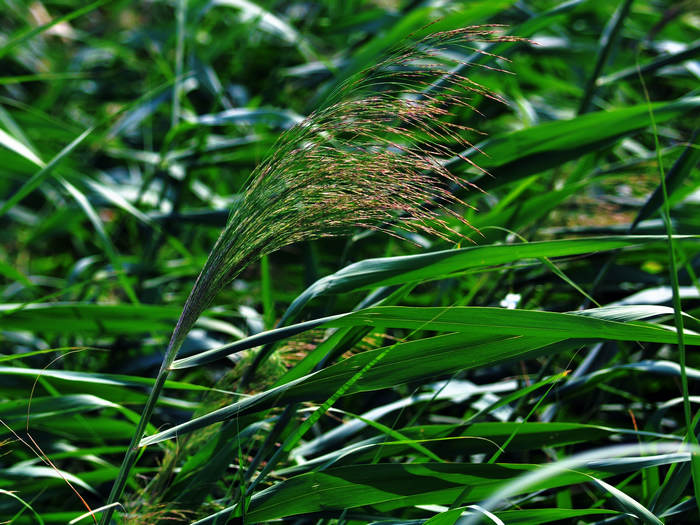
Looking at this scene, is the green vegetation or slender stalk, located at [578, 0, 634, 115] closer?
the green vegetation

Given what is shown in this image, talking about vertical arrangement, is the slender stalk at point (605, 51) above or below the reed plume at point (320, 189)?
above

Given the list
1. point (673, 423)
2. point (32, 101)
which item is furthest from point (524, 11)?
point (32, 101)

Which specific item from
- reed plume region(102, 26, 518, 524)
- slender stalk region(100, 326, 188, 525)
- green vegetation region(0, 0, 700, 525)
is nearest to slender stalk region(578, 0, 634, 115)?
green vegetation region(0, 0, 700, 525)

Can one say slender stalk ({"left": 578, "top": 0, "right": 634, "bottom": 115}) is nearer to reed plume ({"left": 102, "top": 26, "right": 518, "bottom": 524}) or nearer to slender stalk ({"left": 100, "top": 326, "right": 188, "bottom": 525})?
reed plume ({"left": 102, "top": 26, "right": 518, "bottom": 524})

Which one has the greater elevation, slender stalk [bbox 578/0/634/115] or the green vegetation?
slender stalk [bbox 578/0/634/115]

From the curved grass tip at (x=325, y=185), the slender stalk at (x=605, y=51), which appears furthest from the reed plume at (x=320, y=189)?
the slender stalk at (x=605, y=51)

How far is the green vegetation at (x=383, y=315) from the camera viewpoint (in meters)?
0.69

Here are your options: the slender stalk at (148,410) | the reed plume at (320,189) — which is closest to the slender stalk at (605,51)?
the reed plume at (320,189)

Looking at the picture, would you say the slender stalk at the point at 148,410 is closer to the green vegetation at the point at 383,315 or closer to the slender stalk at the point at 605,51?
the green vegetation at the point at 383,315

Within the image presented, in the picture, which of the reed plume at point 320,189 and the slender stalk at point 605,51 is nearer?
the reed plume at point 320,189

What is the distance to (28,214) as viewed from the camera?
2131 mm

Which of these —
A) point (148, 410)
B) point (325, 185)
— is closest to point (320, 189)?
point (325, 185)

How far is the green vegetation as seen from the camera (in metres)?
0.69

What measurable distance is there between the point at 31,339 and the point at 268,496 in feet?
3.20
